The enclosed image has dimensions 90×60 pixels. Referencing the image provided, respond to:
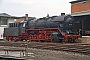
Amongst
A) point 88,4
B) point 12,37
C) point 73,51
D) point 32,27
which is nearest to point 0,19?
point 12,37

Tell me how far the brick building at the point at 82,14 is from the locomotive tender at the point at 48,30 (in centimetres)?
171

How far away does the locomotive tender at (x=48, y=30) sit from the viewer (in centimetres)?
2278

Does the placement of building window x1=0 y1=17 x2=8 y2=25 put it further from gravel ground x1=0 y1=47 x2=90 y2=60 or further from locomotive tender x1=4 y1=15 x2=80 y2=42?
gravel ground x1=0 y1=47 x2=90 y2=60

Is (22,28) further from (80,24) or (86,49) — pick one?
(86,49)

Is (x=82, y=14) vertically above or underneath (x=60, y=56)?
above

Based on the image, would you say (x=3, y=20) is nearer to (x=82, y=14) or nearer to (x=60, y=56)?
(x=82, y=14)

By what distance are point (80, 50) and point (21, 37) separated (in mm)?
14476

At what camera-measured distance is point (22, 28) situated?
28391 mm

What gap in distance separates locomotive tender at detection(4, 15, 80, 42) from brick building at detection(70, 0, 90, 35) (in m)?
1.71

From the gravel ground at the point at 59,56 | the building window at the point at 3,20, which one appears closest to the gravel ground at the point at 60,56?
the gravel ground at the point at 59,56

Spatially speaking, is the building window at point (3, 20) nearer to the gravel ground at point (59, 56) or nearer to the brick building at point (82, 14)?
the brick building at point (82, 14)

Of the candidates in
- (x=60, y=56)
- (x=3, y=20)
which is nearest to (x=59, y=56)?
(x=60, y=56)

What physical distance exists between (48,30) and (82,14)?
188 inches

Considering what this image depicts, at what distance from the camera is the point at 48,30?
24766 mm
